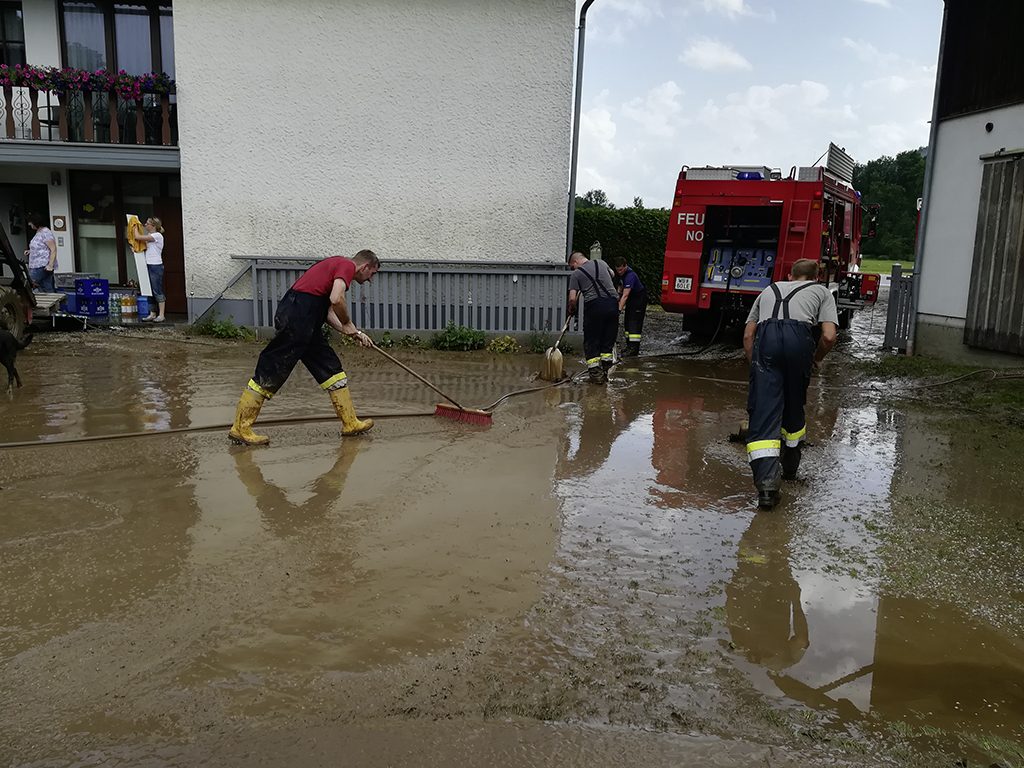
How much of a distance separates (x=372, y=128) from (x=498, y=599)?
10.2 m

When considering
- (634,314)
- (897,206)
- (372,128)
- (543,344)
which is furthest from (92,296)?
(897,206)

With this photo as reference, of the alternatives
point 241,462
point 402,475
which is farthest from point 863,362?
point 241,462

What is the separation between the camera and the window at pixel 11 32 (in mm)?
14047

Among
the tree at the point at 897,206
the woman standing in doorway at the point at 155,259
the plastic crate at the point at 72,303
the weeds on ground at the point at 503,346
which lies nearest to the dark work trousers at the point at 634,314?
the weeds on ground at the point at 503,346

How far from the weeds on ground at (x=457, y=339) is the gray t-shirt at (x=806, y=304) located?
22.4 ft

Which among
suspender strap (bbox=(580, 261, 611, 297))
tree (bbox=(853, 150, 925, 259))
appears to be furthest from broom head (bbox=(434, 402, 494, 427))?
tree (bbox=(853, 150, 925, 259))

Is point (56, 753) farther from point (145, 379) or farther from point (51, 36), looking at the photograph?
point (51, 36)

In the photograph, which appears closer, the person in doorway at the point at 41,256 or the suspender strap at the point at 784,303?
the suspender strap at the point at 784,303

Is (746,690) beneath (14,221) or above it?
beneath

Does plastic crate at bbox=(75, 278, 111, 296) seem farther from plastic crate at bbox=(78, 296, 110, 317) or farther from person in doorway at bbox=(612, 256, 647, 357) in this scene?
person in doorway at bbox=(612, 256, 647, 357)

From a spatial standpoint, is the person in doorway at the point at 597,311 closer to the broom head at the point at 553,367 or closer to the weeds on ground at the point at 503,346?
the broom head at the point at 553,367

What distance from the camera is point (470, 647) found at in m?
3.36

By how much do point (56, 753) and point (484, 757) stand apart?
54.8 inches

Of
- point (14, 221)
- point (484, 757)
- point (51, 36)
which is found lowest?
point (484, 757)
